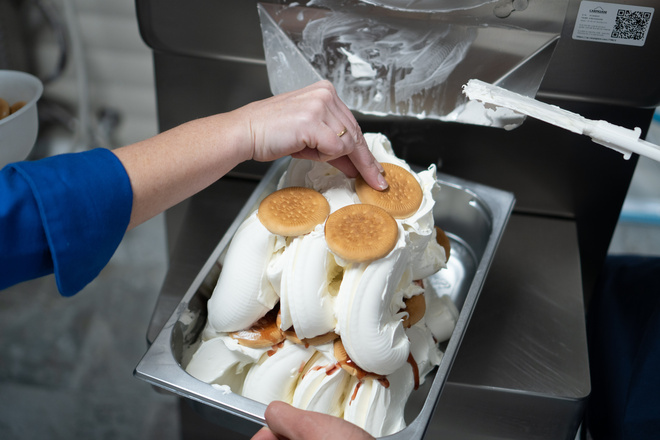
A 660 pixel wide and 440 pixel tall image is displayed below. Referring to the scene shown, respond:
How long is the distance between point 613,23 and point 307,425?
0.78m

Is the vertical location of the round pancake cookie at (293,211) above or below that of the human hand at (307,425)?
above

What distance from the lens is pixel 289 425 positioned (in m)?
0.67

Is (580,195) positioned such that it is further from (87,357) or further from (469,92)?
(87,357)

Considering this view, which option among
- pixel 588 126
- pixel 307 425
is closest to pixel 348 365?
pixel 307 425

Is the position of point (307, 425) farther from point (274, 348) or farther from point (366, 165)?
point (366, 165)

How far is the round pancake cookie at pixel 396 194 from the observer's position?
0.84 m

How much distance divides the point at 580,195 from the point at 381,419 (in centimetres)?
64

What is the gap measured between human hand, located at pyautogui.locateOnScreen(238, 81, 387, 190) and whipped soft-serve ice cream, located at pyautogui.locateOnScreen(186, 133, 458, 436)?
0.17 feet

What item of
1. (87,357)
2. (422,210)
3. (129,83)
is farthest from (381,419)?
(129,83)

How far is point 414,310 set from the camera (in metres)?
0.87

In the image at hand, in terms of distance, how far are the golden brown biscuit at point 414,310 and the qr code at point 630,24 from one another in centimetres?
54

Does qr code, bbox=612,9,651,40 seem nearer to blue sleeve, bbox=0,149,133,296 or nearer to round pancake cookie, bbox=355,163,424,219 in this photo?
round pancake cookie, bbox=355,163,424,219

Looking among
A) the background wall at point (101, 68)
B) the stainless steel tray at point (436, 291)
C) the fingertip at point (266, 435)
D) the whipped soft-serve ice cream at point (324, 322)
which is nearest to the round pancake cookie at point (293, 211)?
the whipped soft-serve ice cream at point (324, 322)

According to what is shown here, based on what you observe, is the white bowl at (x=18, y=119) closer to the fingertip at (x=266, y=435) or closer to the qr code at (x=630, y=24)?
the fingertip at (x=266, y=435)
